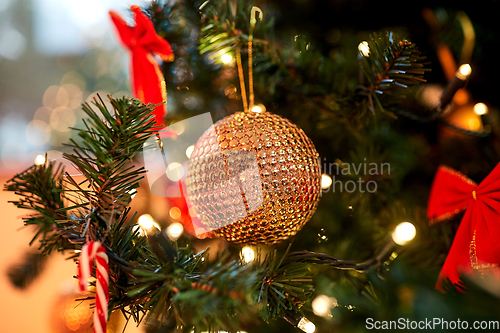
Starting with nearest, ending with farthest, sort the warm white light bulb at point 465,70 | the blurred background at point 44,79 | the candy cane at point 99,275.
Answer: the candy cane at point 99,275 < the warm white light bulb at point 465,70 < the blurred background at point 44,79

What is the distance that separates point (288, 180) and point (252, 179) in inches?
1.5

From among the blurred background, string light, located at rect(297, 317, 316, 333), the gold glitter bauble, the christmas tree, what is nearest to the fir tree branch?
the christmas tree

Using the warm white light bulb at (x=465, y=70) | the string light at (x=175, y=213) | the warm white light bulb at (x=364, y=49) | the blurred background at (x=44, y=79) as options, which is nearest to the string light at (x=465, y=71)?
the warm white light bulb at (x=465, y=70)

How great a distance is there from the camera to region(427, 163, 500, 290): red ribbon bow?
0.29 m

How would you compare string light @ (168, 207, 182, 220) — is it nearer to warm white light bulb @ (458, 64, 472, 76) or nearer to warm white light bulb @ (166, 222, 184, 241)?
warm white light bulb @ (166, 222, 184, 241)

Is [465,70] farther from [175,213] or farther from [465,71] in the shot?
[175,213]

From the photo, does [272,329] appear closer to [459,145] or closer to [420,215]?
[420,215]

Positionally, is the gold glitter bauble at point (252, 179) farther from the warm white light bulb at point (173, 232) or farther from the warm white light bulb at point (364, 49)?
the warm white light bulb at point (364, 49)

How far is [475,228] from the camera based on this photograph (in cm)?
30

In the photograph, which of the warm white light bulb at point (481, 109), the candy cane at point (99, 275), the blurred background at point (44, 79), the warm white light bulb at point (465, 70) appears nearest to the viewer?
the candy cane at point (99, 275)

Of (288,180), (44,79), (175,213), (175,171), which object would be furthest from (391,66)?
(44,79)

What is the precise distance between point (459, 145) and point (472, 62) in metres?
0.16

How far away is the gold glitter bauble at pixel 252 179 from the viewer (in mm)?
301

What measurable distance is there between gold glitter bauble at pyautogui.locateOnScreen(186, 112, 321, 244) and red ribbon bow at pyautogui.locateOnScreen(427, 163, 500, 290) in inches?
6.2
